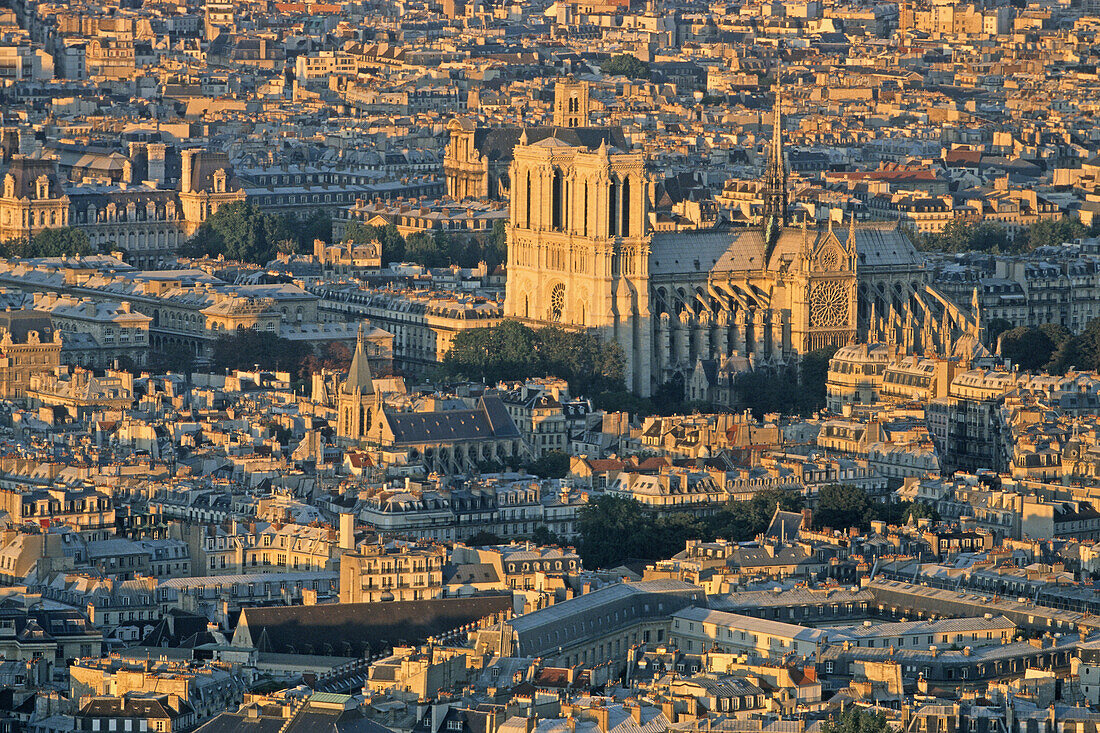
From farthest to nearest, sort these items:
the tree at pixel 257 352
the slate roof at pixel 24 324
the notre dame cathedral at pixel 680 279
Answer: the notre dame cathedral at pixel 680 279 → the slate roof at pixel 24 324 → the tree at pixel 257 352

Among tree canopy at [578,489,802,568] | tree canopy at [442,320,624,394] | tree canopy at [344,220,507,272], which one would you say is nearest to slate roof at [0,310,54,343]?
tree canopy at [442,320,624,394]

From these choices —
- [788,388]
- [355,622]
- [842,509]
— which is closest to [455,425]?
[842,509]

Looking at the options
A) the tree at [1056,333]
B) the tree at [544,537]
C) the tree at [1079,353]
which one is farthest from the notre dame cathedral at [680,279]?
the tree at [544,537]

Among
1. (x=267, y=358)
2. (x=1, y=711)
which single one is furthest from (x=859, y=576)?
(x=267, y=358)

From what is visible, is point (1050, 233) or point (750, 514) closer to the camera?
point (750, 514)

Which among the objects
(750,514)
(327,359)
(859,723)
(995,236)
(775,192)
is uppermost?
(859,723)

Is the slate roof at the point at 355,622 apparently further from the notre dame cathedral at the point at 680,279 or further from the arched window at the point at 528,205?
the arched window at the point at 528,205

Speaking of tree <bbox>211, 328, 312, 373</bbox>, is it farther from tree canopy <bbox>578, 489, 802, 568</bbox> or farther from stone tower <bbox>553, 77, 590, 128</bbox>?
tree canopy <bbox>578, 489, 802, 568</bbox>

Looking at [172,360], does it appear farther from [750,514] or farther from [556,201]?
[750,514]
